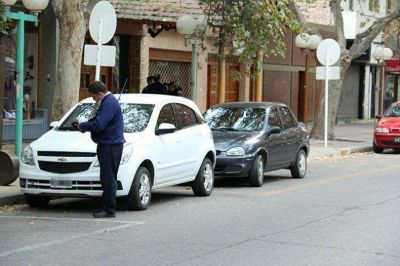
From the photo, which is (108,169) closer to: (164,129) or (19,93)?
(164,129)

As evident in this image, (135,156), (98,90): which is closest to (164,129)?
(135,156)

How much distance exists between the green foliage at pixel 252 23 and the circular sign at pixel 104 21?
508cm

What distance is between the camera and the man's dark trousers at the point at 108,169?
36.7ft

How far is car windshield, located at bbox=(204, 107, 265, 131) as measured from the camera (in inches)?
640

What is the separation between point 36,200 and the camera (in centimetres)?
1230

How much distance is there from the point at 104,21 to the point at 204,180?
10.5 ft

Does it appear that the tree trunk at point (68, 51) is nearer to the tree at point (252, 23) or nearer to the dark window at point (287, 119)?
the dark window at point (287, 119)

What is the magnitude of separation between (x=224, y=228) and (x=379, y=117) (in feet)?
53.8

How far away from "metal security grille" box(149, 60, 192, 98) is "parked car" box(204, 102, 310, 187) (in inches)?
434

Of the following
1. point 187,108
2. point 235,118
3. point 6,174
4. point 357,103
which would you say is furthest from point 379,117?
point 357,103

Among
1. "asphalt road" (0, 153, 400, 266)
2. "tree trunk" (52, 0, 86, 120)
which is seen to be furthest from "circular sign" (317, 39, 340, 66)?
"tree trunk" (52, 0, 86, 120)

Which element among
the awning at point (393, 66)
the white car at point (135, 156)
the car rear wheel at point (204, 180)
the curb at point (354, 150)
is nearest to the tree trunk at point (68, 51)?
the white car at point (135, 156)

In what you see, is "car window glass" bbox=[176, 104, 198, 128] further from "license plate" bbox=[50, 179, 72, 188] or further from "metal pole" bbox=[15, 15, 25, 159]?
"metal pole" bbox=[15, 15, 25, 159]

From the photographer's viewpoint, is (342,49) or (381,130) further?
(342,49)
